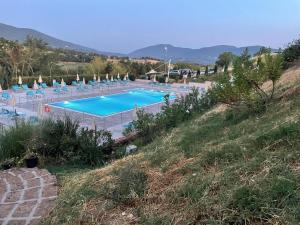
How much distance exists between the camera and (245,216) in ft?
6.41

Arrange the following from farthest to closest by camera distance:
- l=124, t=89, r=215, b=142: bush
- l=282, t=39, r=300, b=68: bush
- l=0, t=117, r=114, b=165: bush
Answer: l=282, t=39, r=300, b=68: bush, l=124, t=89, r=215, b=142: bush, l=0, t=117, r=114, b=165: bush

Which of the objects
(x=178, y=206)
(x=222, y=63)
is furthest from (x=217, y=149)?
(x=222, y=63)

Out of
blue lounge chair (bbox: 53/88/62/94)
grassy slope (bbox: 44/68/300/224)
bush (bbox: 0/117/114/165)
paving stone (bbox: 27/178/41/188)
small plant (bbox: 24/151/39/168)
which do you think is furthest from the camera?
blue lounge chair (bbox: 53/88/62/94)

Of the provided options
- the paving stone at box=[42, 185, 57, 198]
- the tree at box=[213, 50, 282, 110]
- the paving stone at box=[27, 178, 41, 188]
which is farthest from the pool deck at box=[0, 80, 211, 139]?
the tree at box=[213, 50, 282, 110]

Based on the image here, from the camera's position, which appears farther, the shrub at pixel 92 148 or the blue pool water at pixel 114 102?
the blue pool water at pixel 114 102

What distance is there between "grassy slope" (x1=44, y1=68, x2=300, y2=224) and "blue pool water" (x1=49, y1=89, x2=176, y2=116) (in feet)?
43.3

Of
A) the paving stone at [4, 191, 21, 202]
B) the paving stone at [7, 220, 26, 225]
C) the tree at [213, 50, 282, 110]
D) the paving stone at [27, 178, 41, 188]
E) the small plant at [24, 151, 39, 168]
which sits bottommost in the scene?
the small plant at [24, 151, 39, 168]

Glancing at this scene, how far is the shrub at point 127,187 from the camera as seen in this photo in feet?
8.80

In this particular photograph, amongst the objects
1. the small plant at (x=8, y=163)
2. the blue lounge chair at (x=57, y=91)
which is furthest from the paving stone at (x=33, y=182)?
the blue lounge chair at (x=57, y=91)

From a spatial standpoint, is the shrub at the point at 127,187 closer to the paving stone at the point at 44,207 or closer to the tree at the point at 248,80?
the paving stone at the point at 44,207

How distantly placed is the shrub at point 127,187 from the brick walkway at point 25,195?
0.90m

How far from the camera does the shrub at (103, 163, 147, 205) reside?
2682 millimetres

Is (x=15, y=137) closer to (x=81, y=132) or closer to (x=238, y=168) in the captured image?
(x=81, y=132)

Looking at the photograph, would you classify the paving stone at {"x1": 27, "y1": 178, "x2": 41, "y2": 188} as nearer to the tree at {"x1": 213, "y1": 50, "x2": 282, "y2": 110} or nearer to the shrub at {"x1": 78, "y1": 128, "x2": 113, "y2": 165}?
the shrub at {"x1": 78, "y1": 128, "x2": 113, "y2": 165}
